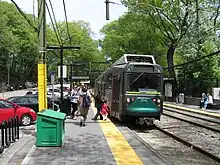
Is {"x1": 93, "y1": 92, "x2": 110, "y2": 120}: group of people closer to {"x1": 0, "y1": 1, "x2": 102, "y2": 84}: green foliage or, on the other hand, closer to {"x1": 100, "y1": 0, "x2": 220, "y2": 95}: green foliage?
{"x1": 100, "y1": 0, "x2": 220, "y2": 95}: green foliage

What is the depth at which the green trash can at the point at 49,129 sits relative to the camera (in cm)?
1149

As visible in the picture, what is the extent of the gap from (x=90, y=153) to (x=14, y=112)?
322 inches

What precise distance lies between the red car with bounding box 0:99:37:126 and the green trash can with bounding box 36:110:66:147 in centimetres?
638

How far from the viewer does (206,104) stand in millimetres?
35812

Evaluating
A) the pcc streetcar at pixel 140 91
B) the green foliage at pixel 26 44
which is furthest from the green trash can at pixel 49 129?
the green foliage at pixel 26 44

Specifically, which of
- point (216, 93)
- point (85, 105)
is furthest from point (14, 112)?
point (216, 93)

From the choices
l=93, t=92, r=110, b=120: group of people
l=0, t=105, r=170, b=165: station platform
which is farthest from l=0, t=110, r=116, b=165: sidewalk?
l=93, t=92, r=110, b=120: group of people

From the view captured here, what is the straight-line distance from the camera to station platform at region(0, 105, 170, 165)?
9711mm

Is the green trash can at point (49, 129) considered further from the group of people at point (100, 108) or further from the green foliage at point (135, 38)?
the green foliage at point (135, 38)

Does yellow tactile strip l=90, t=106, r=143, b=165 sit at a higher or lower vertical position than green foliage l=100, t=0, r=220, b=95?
lower

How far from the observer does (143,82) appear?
19453mm

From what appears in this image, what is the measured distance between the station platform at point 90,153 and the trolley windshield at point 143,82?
474 centimetres

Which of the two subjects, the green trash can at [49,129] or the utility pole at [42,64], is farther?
the utility pole at [42,64]

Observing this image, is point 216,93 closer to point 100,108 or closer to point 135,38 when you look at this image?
point 100,108
